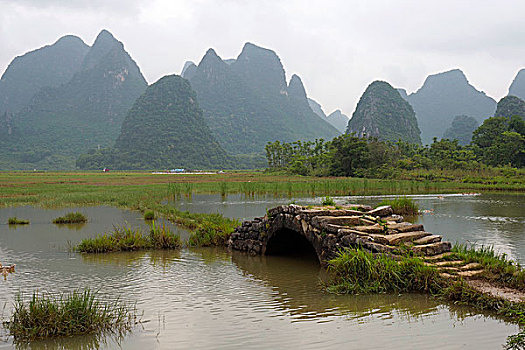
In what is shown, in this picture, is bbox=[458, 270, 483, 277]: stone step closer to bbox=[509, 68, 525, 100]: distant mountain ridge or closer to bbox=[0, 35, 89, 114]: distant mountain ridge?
bbox=[509, 68, 525, 100]: distant mountain ridge

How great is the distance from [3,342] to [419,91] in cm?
15985

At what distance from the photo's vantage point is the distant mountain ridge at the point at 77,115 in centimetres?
9262

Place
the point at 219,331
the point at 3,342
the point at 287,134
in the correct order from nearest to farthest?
the point at 3,342
the point at 219,331
the point at 287,134

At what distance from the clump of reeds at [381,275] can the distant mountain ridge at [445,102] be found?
417ft

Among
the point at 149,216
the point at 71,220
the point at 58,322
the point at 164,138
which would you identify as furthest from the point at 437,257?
the point at 164,138

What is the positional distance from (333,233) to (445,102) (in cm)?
14479

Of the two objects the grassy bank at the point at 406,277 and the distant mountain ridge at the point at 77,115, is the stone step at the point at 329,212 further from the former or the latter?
the distant mountain ridge at the point at 77,115

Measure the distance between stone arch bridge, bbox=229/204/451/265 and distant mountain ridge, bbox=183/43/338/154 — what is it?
110 m

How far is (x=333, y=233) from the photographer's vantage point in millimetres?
6645

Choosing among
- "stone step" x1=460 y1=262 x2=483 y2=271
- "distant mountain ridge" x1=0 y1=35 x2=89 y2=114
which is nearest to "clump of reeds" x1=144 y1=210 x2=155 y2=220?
"stone step" x1=460 y1=262 x2=483 y2=271

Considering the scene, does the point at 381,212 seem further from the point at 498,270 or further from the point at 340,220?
the point at 498,270

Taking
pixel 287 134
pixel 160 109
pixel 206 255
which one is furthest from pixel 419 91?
pixel 206 255

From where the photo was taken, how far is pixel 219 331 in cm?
421

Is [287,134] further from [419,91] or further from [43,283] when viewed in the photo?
[43,283]
